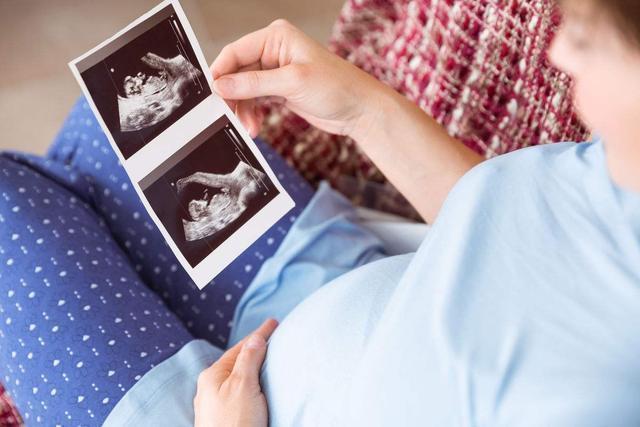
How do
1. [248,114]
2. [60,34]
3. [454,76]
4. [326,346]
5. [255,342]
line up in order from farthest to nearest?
1. [60,34]
2. [454,76]
3. [248,114]
4. [255,342]
5. [326,346]

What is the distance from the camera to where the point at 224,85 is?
0.85 m

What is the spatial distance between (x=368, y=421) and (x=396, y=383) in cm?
5

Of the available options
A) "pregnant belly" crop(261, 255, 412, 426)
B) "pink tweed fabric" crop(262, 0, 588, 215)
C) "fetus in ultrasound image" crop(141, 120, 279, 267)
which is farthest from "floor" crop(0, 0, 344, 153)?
"pregnant belly" crop(261, 255, 412, 426)

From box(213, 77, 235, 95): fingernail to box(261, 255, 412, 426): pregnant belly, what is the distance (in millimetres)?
263

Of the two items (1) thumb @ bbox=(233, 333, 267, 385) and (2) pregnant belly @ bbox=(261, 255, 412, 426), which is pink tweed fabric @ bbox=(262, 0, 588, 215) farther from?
(1) thumb @ bbox=(233, 333, 267, 385)

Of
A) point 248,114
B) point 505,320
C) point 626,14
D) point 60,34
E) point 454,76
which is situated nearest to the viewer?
point 626,14

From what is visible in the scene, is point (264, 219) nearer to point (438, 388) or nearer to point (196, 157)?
point (196, 157)

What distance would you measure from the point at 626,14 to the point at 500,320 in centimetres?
29

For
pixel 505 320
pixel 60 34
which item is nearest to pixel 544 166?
pixel 505 320

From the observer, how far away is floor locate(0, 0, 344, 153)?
188 centimetres

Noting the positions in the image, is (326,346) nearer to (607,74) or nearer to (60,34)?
(607,74)

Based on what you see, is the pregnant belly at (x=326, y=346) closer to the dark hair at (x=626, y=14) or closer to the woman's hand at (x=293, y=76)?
the woman's hand at (x=293, y=76)

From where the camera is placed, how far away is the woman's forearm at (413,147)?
3.04 feet

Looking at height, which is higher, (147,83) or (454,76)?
(147,83)
